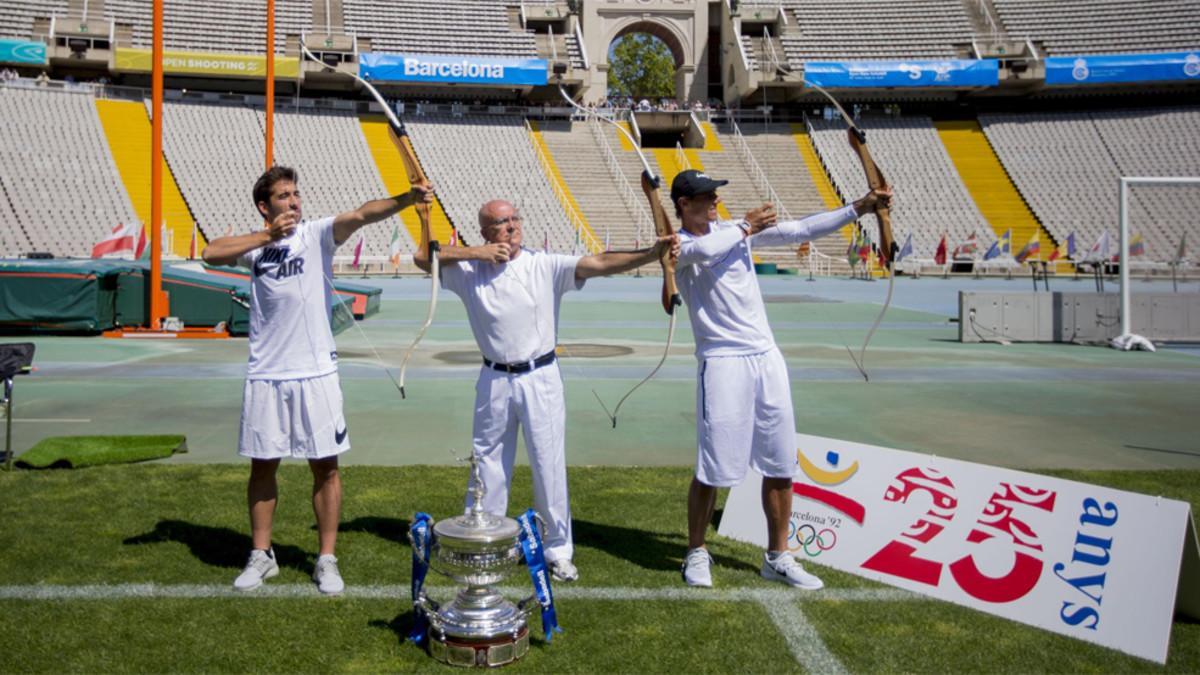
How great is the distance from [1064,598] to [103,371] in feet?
35.9

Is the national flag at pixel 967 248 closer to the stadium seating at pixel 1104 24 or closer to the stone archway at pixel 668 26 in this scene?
the stadium seating at pixel 1104 24

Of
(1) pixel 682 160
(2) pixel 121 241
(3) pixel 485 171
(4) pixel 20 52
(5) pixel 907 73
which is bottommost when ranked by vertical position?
(2) pixel 121 241

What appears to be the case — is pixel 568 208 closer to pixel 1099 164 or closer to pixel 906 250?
pixel 906 250

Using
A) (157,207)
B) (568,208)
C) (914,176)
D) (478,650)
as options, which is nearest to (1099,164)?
(914,176)

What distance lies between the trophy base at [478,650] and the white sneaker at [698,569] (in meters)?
1.14

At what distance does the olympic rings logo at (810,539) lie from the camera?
17.2 ft

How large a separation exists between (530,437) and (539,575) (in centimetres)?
87

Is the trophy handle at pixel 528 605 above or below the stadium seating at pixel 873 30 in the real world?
below

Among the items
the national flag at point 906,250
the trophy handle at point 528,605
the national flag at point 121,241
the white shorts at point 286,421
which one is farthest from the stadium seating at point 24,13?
the trophy handle at point 528,605

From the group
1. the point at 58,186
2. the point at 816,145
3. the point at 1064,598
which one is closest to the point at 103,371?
the point at 1064,598

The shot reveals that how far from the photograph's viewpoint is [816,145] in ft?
160

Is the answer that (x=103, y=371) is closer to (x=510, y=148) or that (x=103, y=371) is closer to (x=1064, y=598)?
(x=1064, y=598)

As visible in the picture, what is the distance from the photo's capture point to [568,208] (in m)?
43.1

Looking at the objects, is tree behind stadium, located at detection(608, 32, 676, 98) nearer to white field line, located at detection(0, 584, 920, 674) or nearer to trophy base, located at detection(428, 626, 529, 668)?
white field line, located at detection(0, 584, 920, 674)
